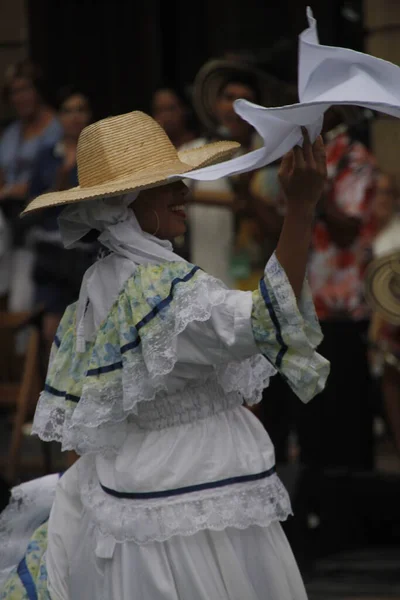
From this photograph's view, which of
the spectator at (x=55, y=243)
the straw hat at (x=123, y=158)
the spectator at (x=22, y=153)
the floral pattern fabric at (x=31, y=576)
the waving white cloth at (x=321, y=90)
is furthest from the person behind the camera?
the spectator at (x=22, y=153)

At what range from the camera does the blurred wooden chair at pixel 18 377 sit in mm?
7227

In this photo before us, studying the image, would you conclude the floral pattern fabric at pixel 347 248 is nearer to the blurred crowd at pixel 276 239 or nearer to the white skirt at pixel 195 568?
the blurred crowd at pixel 276 239

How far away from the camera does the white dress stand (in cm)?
359

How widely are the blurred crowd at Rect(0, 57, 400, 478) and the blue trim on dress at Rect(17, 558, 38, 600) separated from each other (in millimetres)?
2658

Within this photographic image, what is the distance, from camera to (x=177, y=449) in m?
3.73

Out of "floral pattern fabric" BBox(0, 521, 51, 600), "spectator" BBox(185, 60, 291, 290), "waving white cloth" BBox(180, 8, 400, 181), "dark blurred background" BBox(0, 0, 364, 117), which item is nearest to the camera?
"waving white cloth" BBox(180, 8, 400, 181)

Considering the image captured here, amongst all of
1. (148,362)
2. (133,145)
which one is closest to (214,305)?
(148,362)

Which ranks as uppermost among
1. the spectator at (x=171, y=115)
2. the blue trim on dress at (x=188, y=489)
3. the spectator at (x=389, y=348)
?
the blue trim on dress at (x=188, y=489)

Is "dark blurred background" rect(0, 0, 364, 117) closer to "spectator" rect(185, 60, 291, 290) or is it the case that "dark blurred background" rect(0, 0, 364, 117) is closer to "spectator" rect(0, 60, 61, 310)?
"spectator" rect(0, 60, 61, 310)

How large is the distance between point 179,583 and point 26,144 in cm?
513

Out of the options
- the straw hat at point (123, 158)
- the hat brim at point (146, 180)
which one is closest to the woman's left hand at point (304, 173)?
the hat brim at point (146, 180)

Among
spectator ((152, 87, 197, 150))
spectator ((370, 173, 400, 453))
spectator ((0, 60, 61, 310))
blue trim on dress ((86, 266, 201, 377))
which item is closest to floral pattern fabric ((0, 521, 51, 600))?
blue trim on dress ((86, 266, 201, 377))

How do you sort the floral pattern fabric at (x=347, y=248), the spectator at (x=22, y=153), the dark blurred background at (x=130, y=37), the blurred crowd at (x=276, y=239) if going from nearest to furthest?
the blurred crowd at (x=276, y=239) → the floral pattern fabric at (x=347, y=248) → the spectator at (x=22, y=153) → the dark blurred background at (x=130, y=37)

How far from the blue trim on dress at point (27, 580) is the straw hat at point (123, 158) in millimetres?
986
